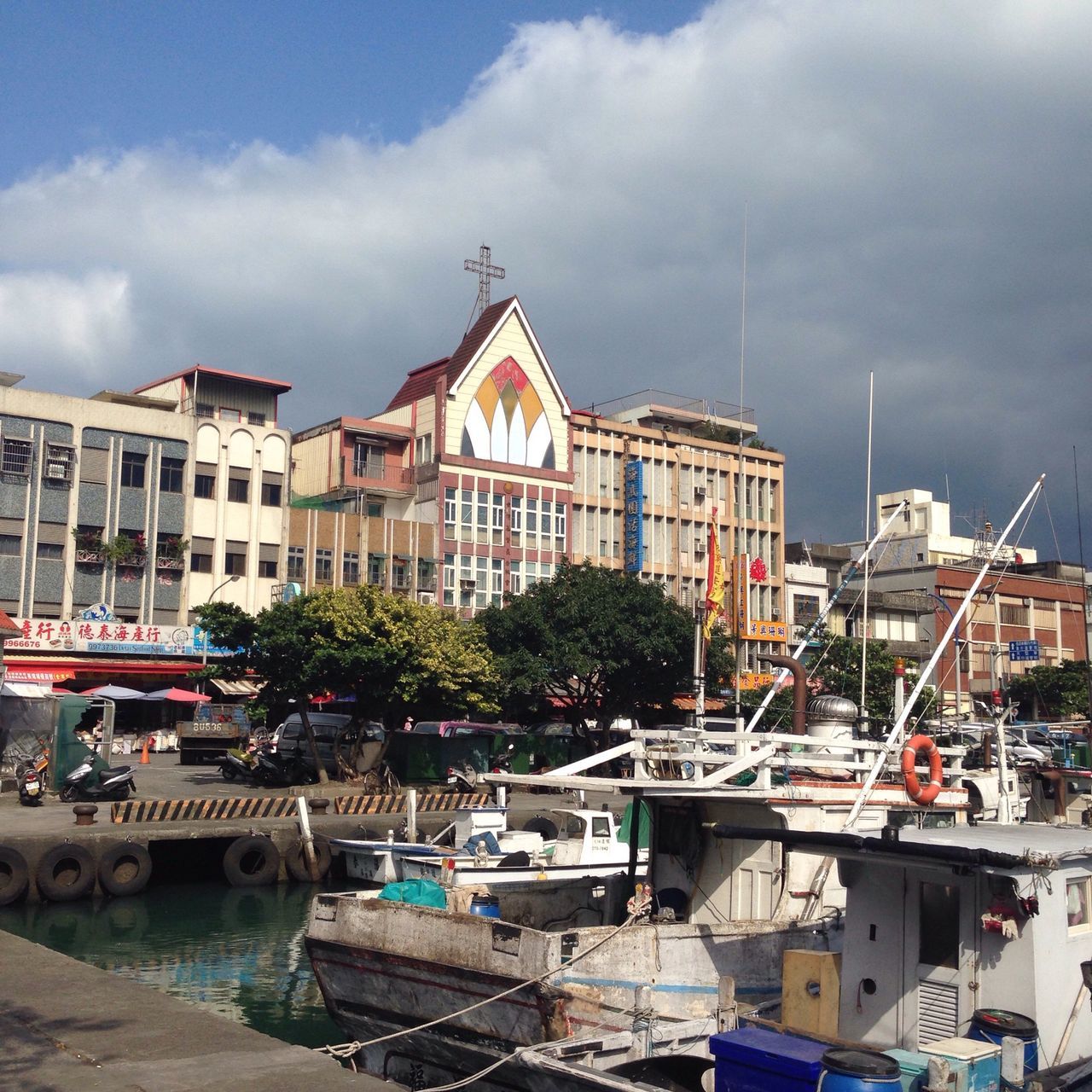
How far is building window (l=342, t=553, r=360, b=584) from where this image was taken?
6400 centimetres

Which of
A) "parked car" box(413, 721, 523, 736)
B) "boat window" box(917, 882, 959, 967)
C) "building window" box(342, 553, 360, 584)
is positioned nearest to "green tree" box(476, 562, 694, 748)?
"parked car" box(413, 721, 523, 736)

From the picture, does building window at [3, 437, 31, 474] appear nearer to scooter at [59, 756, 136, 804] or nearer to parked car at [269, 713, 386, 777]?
parked car at [269, 713, 386, 777]

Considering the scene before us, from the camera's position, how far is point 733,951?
46.1 feet

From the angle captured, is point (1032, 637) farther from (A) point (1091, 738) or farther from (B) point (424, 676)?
(A) point (1091, 738)

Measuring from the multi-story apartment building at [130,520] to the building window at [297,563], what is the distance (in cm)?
85

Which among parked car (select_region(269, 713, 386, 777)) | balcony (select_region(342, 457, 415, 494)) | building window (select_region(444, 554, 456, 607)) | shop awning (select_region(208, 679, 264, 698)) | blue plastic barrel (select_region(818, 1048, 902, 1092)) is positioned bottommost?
blue plastic barrel (select_region(818, 1048, 902, 1092))

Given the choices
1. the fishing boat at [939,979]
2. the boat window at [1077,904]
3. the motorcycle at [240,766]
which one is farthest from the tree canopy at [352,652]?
the boat window at [1077,904]

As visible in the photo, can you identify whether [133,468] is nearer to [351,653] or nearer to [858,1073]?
[351,653]

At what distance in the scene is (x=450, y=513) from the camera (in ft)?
220

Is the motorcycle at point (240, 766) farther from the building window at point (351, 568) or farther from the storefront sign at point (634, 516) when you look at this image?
the storefront sign at point (634, 516)

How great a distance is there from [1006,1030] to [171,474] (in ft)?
178

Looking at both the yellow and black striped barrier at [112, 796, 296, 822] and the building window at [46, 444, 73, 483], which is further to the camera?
the building window at [46, 444, 73, 483]

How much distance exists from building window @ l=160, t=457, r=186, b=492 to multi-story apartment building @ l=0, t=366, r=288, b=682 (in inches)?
3.1

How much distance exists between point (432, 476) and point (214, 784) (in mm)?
28546
